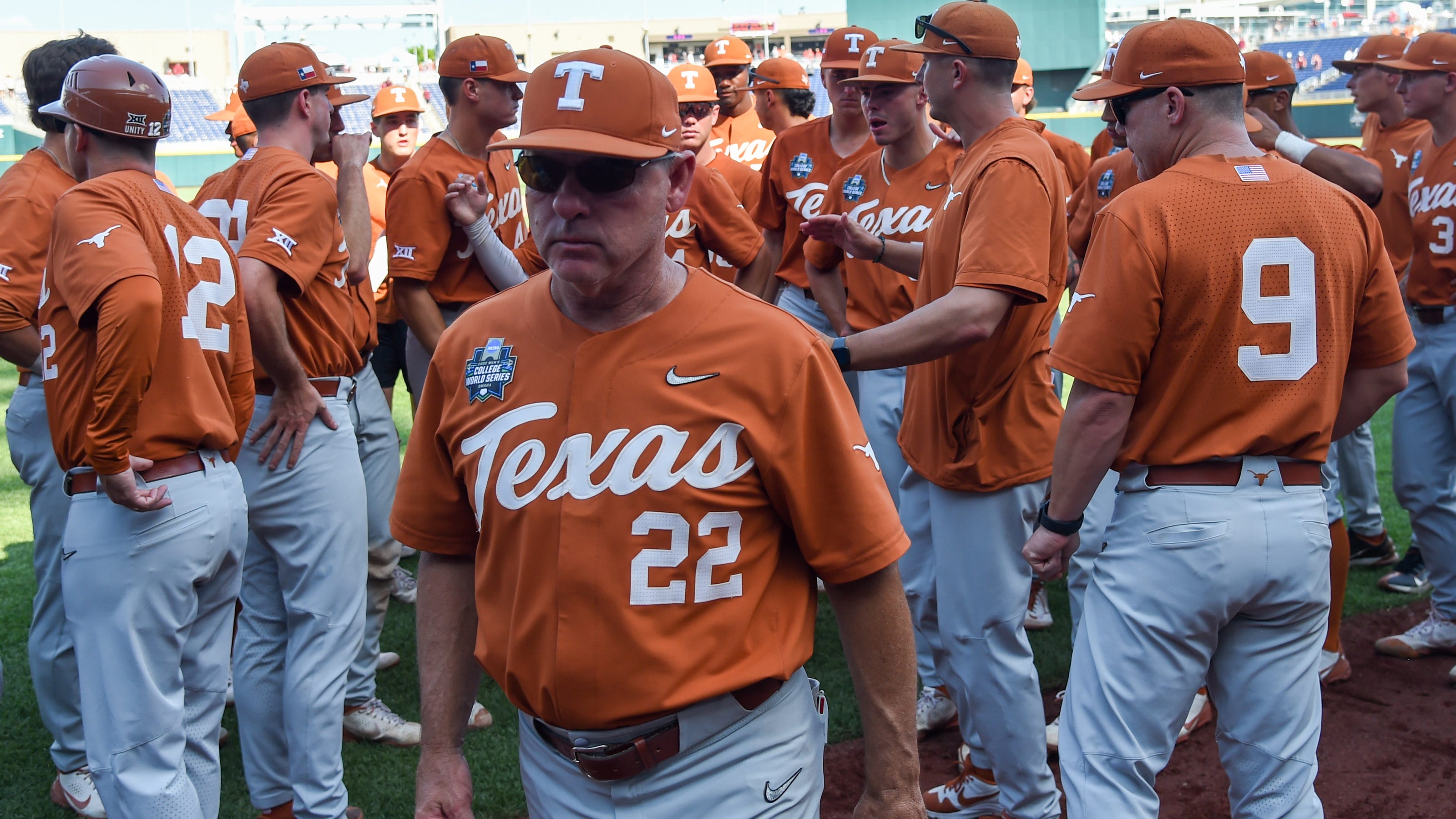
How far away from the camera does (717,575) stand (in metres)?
1.97

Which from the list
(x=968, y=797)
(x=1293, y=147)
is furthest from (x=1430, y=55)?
(x=968, y=797)

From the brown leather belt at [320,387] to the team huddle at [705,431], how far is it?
0.05 metres

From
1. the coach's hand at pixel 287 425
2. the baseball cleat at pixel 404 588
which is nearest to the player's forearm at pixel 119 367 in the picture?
the coach's hand at pixel 287 425

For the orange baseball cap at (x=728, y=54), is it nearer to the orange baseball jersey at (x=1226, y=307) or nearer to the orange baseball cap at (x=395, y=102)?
the orange baseball cap at (x=395, y=102)

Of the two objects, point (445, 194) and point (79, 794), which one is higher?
point (445, 194)

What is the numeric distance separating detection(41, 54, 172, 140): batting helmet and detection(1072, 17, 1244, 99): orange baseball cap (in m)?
2.63

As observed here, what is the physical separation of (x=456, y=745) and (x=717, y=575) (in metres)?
0.62

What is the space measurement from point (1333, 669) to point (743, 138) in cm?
560

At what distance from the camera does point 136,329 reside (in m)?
3.02

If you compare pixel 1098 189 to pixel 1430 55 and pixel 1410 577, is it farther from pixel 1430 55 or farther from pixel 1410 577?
pixel 1410 577

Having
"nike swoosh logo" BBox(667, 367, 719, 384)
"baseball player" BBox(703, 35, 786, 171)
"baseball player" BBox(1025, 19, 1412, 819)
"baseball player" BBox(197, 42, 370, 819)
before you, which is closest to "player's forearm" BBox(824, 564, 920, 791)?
"nike swoosh logo" BBox(667, 367, 719, 384)

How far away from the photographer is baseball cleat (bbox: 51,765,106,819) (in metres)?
4.12

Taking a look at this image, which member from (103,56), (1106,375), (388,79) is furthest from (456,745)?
(388,79)

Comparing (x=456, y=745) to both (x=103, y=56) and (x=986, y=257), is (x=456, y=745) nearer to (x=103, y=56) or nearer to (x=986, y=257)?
(x=986, y=257)
